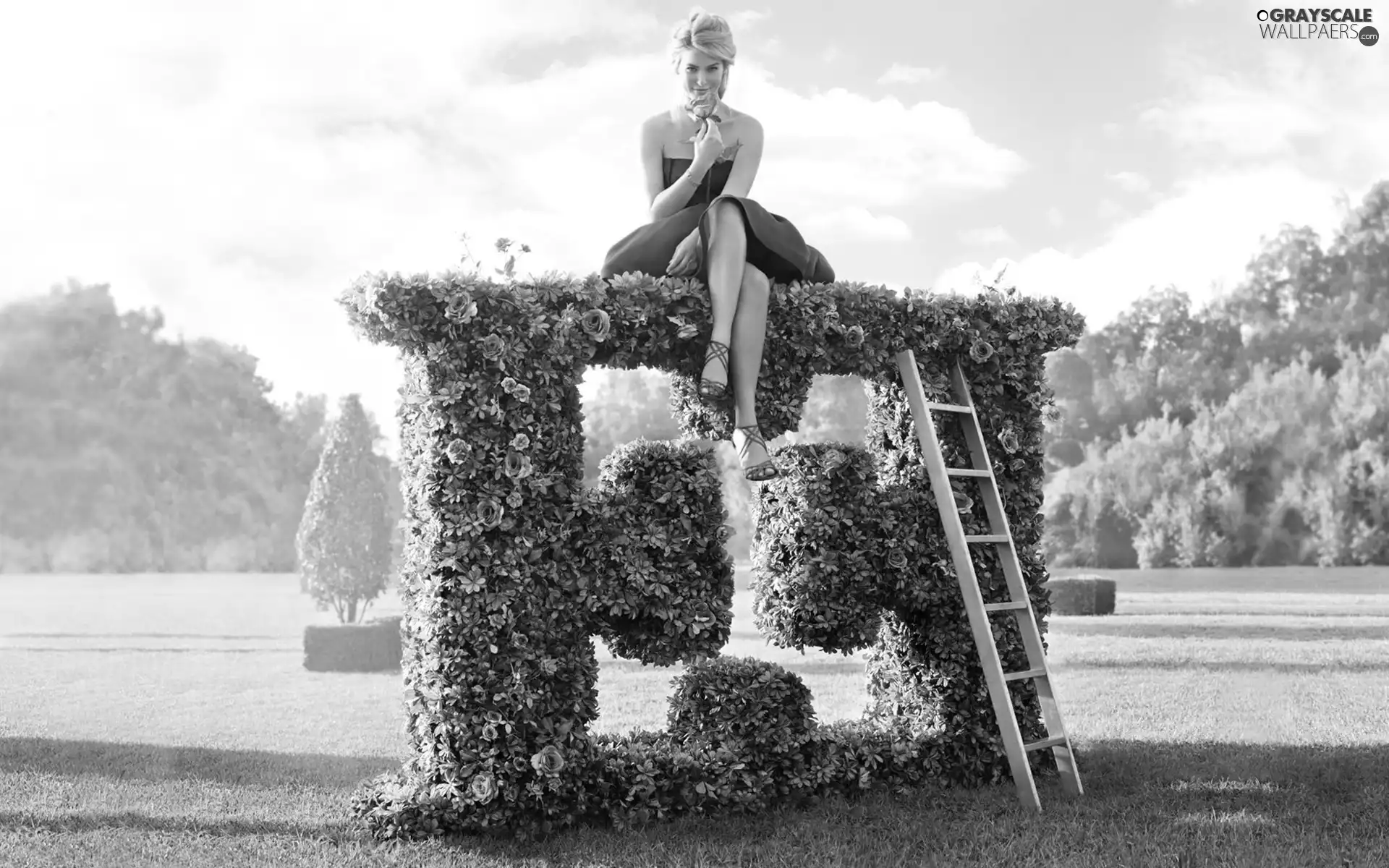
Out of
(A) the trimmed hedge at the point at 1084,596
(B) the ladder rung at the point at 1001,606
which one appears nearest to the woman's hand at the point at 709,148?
(B) the ladder rung at the point at 1001,606

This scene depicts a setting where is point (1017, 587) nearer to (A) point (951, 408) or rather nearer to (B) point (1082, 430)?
(A) point (951, 408)

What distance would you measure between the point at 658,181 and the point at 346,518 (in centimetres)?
956

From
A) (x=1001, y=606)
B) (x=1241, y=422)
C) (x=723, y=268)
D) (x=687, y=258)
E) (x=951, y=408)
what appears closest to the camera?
(x=723, y=268)

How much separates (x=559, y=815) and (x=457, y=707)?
665 millimetres

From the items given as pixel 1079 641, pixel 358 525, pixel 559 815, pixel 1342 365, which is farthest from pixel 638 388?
pixel 559 815

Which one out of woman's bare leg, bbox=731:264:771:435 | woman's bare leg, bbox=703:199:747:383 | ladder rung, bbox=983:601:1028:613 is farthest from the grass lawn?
woman's bare leg, bbox=703:199:747:383

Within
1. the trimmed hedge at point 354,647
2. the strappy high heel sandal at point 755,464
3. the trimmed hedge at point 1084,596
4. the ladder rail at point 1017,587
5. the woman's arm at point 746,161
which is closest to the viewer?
the strappy high heel sandal at point 755,464

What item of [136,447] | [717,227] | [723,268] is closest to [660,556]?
[723,268]

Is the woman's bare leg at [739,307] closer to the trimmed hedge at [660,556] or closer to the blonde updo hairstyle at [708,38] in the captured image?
the trimmed hedge at [660,556]

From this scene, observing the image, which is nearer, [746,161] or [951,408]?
[746,161]

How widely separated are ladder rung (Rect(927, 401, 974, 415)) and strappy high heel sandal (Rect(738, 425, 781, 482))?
1.06m

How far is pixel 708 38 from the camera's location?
5316 mm

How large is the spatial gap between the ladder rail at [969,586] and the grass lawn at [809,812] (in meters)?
0.23

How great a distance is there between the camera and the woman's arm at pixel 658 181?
5.36 m
